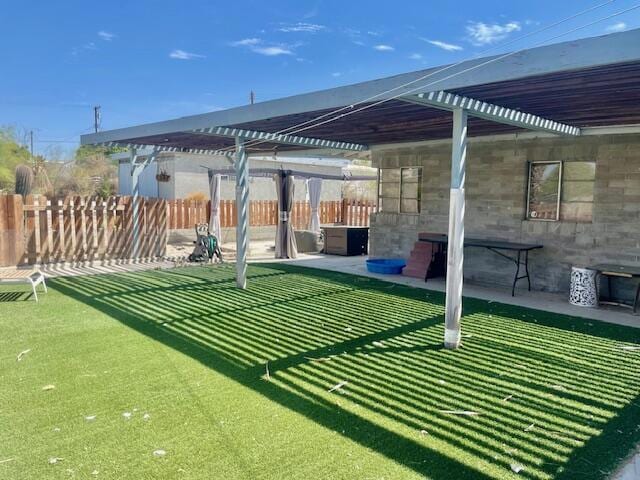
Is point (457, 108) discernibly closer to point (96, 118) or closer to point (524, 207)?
point (524, 207)

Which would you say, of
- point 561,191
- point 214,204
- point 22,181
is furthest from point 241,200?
point 22,181

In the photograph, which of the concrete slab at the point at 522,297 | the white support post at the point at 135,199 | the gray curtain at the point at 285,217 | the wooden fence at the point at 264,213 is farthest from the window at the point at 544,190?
the wooden fence at the point at 264,213

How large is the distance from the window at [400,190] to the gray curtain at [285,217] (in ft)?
7.20

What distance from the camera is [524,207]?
26.2 ft

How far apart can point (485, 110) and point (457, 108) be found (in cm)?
50

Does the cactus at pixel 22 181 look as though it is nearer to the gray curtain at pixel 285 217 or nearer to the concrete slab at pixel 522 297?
the gray curtain at pixel 285 217

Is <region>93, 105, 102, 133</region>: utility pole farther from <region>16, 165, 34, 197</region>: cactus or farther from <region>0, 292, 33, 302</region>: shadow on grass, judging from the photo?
<region>0, 292, 33, 302</region>: shadow on grass

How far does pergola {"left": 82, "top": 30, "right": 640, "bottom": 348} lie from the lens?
3545 millimetres

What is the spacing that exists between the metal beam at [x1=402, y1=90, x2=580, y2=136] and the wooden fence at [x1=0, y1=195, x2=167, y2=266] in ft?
25.1

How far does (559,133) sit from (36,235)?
916cm

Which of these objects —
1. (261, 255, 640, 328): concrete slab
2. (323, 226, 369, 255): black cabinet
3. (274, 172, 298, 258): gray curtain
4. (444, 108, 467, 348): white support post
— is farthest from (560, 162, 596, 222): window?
(274, 172, 298, 258): gray curtain

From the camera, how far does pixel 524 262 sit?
7914mm

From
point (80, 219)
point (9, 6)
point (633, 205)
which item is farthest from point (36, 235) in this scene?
point (9, 6)

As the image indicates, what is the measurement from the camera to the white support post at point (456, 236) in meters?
4.55
